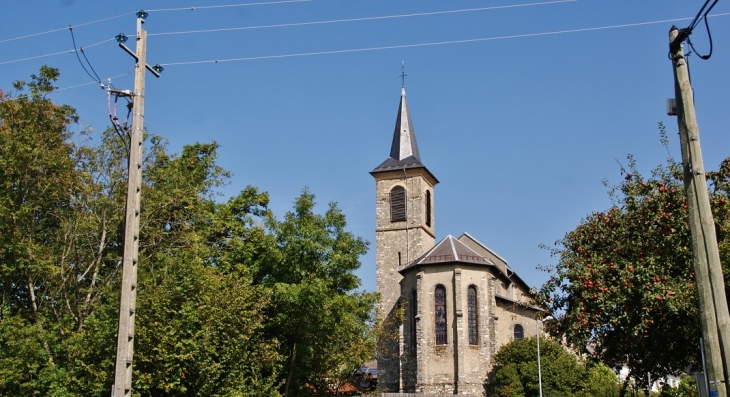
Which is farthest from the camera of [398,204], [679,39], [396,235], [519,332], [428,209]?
[428,209]

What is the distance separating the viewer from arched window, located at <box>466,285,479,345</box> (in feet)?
150

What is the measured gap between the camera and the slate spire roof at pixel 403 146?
56.4 meters

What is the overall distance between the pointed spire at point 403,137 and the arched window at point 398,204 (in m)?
2.93

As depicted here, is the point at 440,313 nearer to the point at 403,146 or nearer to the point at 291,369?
the point at 403,146

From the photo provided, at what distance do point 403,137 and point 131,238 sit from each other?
156 feet

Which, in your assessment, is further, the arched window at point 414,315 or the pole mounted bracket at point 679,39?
the arched window at point 414,315

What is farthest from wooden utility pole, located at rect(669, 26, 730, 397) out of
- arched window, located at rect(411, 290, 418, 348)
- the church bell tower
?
the church bell tower

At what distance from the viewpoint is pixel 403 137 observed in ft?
192

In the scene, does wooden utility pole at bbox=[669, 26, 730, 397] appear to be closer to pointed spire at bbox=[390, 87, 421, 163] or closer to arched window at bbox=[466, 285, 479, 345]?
arched window at bbox=[466, 285, 479, 345]

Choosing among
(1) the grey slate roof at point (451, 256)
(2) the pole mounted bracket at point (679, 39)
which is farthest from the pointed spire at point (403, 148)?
(2) the pole mounted bracket at point (679, 39)

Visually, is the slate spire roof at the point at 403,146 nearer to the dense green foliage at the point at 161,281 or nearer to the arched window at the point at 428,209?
the arched window at the point at 428,209

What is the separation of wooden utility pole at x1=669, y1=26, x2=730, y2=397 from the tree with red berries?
4.45 metres

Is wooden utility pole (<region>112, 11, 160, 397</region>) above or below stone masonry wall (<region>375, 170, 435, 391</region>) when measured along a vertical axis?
below

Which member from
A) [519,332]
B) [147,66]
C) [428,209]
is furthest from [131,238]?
[428,209]
